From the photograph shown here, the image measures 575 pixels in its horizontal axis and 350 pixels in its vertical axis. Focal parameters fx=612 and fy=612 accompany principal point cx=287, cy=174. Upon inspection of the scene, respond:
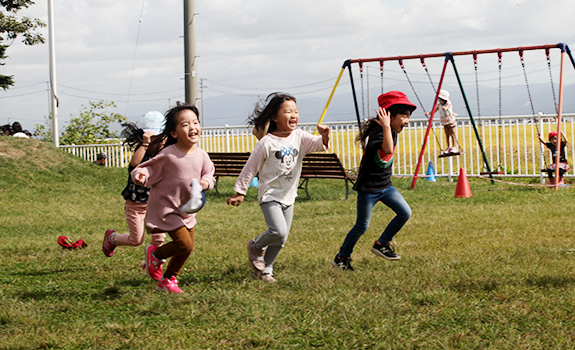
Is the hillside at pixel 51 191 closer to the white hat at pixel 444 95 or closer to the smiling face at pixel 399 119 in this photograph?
the smiling face at pixel 399 119

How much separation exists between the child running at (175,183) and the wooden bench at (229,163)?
26.5 feet

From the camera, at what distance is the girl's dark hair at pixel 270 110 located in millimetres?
5168

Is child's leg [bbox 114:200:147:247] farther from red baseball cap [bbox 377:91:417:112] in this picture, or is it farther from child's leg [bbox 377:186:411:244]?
red baseball cap [bbox 377:91:417:112]

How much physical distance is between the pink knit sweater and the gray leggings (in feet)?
1.87

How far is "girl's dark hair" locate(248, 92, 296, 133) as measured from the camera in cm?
517

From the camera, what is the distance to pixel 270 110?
519 centimetres

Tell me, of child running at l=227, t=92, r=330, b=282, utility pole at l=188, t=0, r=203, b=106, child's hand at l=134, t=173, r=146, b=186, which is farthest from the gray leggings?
utility pole at l=188, t=0, r=203, b=106

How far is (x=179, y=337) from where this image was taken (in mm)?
3715

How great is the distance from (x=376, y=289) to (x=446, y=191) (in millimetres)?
8346

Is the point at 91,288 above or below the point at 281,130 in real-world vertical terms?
below

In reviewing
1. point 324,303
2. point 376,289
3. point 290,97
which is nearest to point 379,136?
point 290,97

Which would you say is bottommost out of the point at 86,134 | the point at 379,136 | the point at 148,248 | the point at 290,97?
the point at 148,248

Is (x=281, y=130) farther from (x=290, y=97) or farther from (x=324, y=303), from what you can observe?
(x=324, y=303)

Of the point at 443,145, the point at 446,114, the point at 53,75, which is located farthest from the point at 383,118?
the point at 53,75
